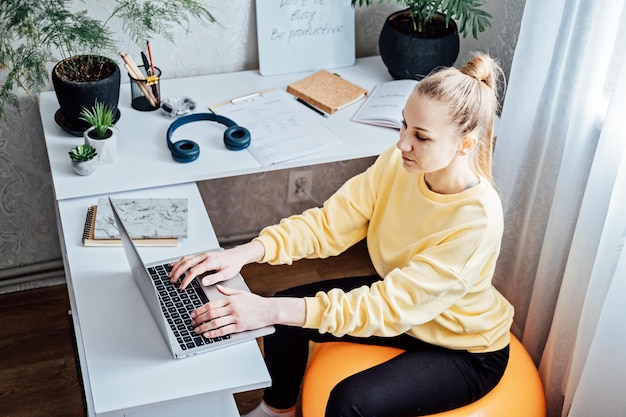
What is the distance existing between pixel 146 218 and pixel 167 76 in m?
0.61

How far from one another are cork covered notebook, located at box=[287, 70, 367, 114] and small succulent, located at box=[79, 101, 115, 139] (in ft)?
1.67

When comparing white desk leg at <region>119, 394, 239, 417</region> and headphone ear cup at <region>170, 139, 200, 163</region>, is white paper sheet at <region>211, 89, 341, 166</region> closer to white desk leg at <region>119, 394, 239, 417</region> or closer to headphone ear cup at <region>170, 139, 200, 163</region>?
headphone ear cup at <region>170, 139, 200, 163</region>

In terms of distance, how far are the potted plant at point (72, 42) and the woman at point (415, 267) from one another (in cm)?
54

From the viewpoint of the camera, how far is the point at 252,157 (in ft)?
5.70

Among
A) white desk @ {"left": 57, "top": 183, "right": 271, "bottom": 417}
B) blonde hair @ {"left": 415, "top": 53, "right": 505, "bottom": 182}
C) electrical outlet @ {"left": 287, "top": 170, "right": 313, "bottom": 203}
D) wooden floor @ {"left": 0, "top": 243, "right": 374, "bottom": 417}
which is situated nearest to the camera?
white desk @ {"left": 57, "top": 183, "right": 271, "bottom": 417}

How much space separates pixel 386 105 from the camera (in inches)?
74.3

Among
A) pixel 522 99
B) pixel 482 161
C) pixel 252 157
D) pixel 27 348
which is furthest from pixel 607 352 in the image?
pixel 27 348

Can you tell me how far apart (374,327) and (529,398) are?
410 millimetres

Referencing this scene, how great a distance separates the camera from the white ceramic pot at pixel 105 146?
5.41ft

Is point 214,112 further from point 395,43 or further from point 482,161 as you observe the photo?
point 482,161

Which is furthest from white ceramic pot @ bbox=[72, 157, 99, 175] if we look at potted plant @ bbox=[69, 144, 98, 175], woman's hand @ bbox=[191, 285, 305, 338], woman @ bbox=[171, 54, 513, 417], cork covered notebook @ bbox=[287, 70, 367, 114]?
cork covered notebook @ bbox=[287, 70, 367, 114]

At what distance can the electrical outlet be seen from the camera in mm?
2346

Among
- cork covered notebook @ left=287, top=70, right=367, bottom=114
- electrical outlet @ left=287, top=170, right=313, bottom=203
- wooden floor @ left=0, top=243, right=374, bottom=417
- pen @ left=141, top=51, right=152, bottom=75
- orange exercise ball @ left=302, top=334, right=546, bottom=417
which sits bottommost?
wooden floor @ left=0, top=243, right=374, bottom=417

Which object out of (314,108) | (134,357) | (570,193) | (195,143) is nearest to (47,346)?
(195,143)
